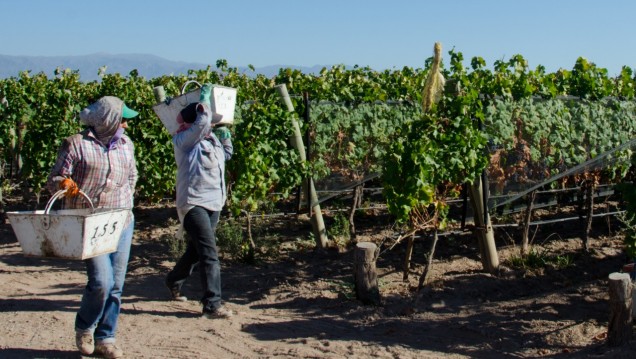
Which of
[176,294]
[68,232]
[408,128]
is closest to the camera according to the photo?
[68,232]

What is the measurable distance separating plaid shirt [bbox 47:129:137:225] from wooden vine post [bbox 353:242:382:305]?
2060 millimetres

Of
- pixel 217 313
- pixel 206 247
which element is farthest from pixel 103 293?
pixel 217 313

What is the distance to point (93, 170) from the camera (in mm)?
4906

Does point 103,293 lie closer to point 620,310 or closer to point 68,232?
point 68,232

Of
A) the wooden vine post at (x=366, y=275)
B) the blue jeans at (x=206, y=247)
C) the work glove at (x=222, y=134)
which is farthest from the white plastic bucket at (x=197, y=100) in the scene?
the wooden vine post at (x=366, y=275)

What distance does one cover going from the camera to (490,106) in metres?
7.48

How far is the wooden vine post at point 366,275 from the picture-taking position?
6391mm

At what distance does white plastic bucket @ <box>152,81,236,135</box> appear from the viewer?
6.37 m

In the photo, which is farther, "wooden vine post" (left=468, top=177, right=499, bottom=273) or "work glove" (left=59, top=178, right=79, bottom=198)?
"wooden vine post" (left=468, top=177, right=499, bottom=273)

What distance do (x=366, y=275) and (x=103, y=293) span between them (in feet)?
7.42

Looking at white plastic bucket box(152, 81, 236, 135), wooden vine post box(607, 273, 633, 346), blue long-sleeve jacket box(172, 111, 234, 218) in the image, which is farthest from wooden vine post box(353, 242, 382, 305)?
wooden vine post box(607, 273, 633, 346)

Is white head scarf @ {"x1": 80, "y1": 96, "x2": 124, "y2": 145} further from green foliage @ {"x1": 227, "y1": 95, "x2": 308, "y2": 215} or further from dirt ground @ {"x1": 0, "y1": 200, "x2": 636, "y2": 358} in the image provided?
green foliage @ {"x1": 227, "y1": 95, "x2": 308, "y2": 215}

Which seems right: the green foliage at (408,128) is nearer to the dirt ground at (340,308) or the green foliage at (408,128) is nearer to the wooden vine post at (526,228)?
the wooden vine post at (526,228)

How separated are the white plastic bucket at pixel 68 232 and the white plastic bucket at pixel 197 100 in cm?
177
